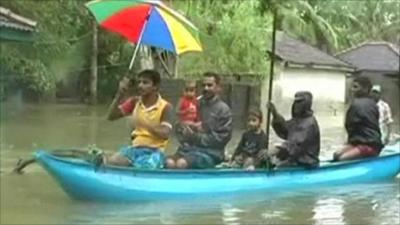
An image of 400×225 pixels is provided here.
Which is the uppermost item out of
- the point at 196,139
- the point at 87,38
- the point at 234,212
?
the point at 87,38

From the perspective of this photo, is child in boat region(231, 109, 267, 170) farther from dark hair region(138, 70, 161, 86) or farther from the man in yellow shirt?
dark hair region(138, 70, 161, 86)

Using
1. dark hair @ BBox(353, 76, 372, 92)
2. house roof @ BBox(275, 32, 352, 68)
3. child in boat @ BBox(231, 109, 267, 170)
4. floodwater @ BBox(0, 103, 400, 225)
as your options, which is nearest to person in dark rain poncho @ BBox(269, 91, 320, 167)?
child in boat @ BBox(231, 109, 267, 170)

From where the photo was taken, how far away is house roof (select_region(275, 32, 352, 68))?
3625cm

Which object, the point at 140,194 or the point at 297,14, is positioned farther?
the point at 297,14

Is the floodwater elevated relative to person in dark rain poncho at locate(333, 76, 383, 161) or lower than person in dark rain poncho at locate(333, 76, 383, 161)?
lower

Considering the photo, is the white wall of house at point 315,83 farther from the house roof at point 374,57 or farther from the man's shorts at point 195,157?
the man's shorts at point 195,157

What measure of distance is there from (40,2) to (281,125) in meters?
18.0

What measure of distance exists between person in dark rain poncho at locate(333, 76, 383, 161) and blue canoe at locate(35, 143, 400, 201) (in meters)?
1.01

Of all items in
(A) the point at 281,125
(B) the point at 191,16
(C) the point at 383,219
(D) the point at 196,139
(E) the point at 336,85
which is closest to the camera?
(C) the point at 383,219

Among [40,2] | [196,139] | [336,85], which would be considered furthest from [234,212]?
[336,85]

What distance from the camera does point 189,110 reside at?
1261 centimetres

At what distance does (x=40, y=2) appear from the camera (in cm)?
2903

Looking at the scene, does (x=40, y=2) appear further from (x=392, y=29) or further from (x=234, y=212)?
(x=392, y=29)

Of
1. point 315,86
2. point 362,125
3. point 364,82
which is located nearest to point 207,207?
point 362,125
